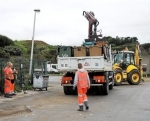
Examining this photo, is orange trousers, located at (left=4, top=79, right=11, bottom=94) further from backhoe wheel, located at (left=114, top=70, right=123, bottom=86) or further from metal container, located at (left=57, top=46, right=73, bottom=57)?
backhoe wheel, located at (left=114, top=70, right=123, bottom=86)

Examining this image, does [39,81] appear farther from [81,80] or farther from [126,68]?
[126,68]

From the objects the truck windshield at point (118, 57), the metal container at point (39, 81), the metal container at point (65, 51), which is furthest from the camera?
the truck windshield at point (118, 57)

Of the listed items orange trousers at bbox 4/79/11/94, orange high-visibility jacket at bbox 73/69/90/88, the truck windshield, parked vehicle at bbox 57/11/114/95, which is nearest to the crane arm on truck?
parked vehicle at bbox 57/11/114/95

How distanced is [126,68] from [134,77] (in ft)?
3.39

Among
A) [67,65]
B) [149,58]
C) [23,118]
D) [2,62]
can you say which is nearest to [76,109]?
[23,118]

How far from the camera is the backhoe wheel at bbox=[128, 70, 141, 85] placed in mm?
27219

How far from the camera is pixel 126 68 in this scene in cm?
2777

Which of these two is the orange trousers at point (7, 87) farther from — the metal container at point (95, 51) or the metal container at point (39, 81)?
the metal container at point (95, 51)

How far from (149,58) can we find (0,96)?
1782 inches

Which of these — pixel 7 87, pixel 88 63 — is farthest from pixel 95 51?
pixel 7 87

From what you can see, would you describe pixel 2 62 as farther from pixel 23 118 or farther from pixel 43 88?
pixel 23 118

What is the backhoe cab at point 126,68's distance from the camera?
26.7 meters

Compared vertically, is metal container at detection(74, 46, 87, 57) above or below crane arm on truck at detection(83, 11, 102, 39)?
below

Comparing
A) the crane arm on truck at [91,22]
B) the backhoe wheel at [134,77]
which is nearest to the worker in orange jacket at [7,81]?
the crane arm on truck at [91,22]
